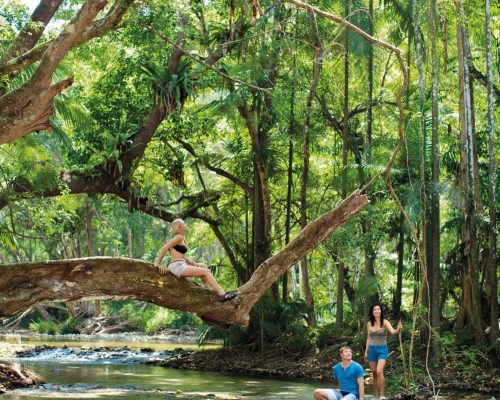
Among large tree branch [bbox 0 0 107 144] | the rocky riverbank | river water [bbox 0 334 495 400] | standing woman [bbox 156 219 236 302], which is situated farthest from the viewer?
the rocky riverbank

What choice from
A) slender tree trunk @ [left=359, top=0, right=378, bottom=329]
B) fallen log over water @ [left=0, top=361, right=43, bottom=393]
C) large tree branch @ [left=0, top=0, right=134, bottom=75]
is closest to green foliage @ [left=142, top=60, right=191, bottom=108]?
slender tree trunk @ [left=359, top=0, right=378, bottom=329]

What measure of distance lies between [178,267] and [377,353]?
13.0 ft

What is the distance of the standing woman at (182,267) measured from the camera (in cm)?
939

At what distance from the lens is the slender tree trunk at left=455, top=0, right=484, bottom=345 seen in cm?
1602

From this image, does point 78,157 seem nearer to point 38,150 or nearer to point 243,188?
point 38,150

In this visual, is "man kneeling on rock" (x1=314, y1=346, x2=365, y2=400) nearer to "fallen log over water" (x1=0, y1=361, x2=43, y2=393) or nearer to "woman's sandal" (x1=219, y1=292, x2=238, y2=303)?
"woman's sandal" (x1=219, y1=292, x2=238, y2=303)

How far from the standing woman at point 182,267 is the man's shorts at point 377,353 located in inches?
136

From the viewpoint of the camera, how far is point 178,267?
9.61 m

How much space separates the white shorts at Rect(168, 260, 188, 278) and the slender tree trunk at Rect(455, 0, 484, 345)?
27.5 ft

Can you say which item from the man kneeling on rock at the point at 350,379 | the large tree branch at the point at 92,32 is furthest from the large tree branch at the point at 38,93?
the man kneeling on rock at the point at 350,379

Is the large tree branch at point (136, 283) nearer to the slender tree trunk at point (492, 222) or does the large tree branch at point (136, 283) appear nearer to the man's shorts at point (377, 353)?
the man's shorts at point (377, 353)

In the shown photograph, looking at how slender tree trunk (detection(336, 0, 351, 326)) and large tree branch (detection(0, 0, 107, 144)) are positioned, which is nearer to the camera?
large tree branch (detection(0, 0, 107, 144))

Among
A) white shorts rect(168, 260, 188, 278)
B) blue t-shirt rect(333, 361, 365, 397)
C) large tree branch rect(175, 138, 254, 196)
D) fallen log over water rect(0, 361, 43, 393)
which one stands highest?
large tree branch rect(175, 138, 254, 196)

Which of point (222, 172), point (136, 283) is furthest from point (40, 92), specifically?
point (222, 172)
